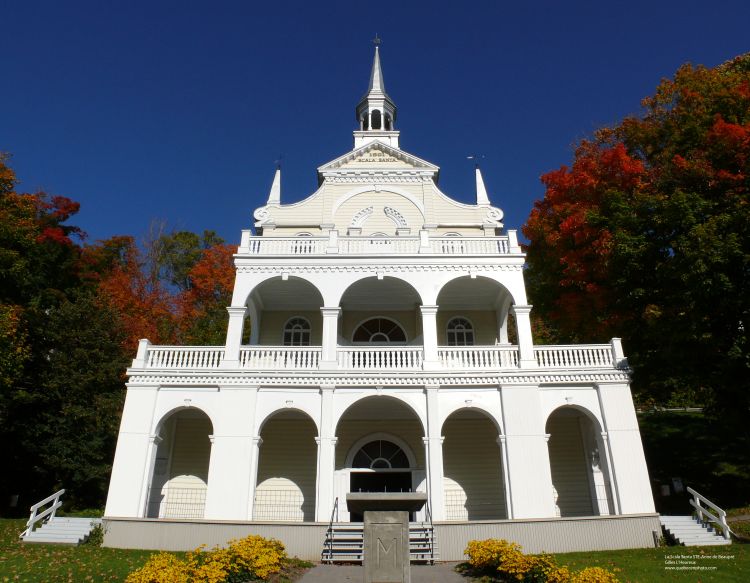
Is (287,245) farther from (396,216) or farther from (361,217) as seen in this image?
(396,216)

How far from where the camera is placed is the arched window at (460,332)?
21.2 metres

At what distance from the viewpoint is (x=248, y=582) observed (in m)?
10.5

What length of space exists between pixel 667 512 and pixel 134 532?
1860 centimetres

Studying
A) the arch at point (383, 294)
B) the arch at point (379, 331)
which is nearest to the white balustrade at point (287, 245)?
the arch at point (383, 294)

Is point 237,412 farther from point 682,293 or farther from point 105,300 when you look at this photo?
point 682,293

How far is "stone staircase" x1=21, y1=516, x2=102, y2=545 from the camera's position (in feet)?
49.1

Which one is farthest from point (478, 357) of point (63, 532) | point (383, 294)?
point (63, 532)

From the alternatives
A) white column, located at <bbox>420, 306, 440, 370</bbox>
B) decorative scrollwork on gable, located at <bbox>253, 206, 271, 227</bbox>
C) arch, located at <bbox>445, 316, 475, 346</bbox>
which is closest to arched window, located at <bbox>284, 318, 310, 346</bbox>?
decorative scrollwork on gable, located at <bbox>253, 206, 271, 227</bbox>

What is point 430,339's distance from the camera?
17812mm

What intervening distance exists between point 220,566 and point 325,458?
628 centimetres

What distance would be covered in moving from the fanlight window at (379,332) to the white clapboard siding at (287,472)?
13.7ft

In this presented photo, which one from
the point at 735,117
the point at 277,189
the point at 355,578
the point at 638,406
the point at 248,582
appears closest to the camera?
the point at 248,582

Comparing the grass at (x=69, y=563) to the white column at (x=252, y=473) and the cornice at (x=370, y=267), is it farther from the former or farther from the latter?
the cornice at (x=370, y=267)

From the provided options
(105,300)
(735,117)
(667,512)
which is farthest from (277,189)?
(667,512)
